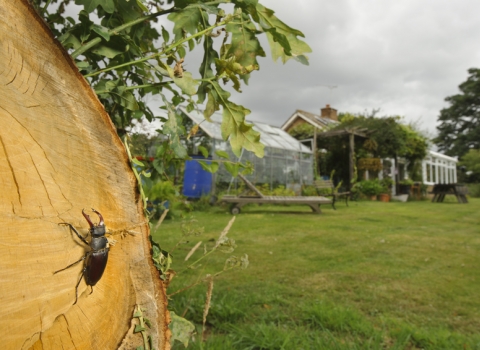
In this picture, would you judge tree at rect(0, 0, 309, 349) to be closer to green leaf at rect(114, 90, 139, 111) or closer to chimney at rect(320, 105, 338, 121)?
green leaf at rect(114, 90, 139, 111)

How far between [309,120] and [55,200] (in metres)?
24.7

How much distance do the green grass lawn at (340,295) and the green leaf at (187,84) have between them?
1.12m

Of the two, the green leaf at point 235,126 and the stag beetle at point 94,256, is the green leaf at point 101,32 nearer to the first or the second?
the green leaf at point 235,126

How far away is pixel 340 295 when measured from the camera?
3.08m

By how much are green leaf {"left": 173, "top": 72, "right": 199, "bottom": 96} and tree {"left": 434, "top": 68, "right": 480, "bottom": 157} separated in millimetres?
45126

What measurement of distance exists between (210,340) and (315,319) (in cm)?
73

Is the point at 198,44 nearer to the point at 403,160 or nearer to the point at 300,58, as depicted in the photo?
the point at 300,58

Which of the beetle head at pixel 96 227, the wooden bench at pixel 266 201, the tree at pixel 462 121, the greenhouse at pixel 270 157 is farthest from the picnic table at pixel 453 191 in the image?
the tree at pixel 462 121

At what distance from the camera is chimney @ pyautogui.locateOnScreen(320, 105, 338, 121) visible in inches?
1117

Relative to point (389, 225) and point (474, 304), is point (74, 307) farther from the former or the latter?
point (389, 225)

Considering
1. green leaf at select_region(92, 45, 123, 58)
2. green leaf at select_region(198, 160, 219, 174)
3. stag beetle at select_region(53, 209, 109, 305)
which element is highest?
green leaf at select_region(92, 45, 123, 58)

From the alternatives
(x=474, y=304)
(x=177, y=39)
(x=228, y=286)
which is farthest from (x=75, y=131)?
(x=474, y=304)

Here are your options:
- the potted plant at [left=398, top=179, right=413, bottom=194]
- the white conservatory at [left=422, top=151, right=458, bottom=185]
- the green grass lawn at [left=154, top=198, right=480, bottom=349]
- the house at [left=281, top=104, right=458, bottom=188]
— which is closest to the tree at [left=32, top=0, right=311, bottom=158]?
the green grass lawn at [left=154, top=198, right=480, bottom=349]

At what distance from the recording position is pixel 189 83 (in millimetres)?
1119
